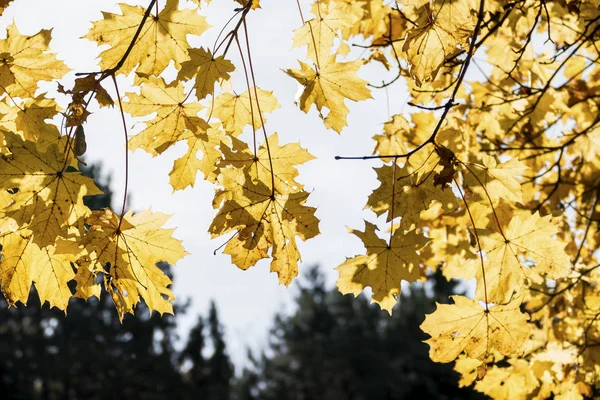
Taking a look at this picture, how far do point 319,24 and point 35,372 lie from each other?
22692mm

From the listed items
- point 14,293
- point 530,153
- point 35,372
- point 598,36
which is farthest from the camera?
point 35,372

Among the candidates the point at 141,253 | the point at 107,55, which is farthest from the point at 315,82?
the point at 141,253

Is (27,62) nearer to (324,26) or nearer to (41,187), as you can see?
(41,187)

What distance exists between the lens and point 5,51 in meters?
1.88

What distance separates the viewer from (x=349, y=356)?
27.2 meters

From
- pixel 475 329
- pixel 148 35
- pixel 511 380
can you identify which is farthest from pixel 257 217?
pixel 511 380

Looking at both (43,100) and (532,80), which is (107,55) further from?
(532,80)

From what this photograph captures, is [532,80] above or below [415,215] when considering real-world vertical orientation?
above

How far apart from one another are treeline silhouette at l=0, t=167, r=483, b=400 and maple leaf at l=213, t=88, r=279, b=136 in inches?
744

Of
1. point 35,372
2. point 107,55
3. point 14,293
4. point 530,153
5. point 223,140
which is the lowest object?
point 14,293

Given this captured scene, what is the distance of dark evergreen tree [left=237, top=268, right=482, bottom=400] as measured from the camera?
2578 centimetres

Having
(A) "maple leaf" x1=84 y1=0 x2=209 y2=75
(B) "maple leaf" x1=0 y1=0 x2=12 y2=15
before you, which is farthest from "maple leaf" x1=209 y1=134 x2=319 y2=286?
(B) "maple leaf" x1=0 y1=0 x2=12 y2=15

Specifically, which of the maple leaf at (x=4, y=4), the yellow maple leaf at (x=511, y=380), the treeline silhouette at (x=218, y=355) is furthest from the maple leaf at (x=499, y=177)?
the treeline silhouette at (x=218, y=355)

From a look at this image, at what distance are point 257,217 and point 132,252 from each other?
0.47 m
